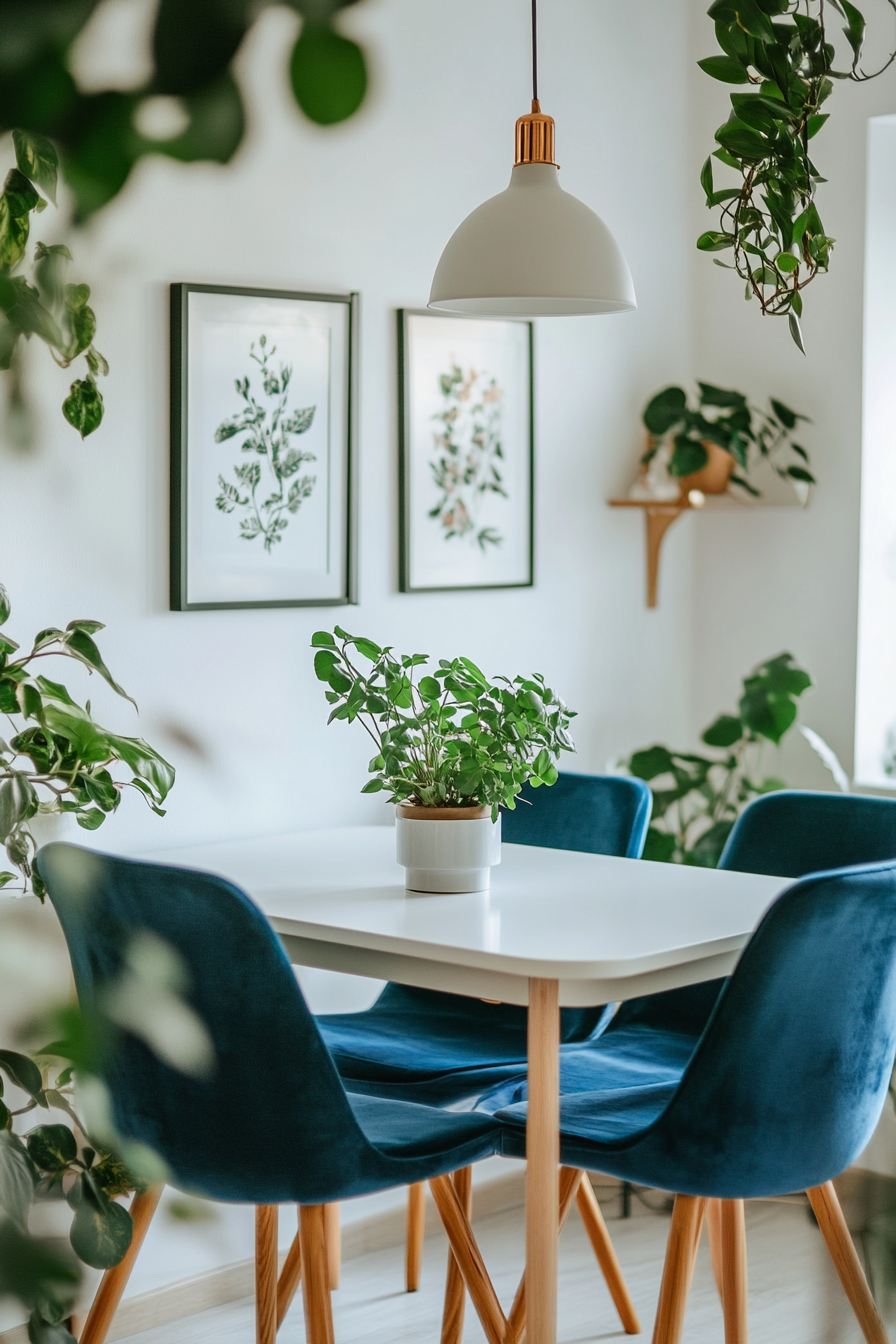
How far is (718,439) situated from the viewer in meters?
3.19

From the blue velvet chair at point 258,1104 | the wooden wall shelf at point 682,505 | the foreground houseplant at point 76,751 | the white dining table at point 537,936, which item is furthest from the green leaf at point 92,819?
the wooden wall shelf at point 682,505

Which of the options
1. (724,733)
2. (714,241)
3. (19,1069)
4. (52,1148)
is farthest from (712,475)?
(19,1069)

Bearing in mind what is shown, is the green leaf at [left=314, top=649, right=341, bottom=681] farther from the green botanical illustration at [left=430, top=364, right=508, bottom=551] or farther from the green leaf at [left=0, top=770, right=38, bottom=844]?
the green botanical illustration at [left=430, top=364, right=508, bottom=551]

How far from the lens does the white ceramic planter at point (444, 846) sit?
2.12 meters

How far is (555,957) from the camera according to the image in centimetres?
171

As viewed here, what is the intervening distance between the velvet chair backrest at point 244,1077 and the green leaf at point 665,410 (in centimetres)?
191

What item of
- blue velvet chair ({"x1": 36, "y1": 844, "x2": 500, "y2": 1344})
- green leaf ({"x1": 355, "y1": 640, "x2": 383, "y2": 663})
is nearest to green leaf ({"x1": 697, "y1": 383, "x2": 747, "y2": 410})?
green leaf ({"x1": 355, "y1": 640, "x2": 383, "y2": 663})

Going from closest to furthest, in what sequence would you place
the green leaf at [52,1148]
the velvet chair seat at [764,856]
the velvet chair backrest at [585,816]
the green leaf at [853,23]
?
the green leaf at [52,1148], the green leaf at [853,23], the velvet chair seat at [764,856], the velvet chair backrest at [585,816]

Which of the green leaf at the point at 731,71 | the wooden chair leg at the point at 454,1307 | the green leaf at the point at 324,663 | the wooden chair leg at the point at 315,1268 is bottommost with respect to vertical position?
the wooden chair leg at the point at 454,1307

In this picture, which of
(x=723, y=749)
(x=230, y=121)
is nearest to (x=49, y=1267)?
(x=230, y=121)

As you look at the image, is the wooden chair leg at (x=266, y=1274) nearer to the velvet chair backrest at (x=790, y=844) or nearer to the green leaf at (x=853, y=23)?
the velvet chair backrest at (x=790, y=844)

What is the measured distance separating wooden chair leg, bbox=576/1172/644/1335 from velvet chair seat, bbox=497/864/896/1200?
0.68 m

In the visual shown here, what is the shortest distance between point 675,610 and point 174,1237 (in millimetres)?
3400

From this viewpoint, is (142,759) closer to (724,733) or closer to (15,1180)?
(724,733)
